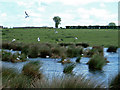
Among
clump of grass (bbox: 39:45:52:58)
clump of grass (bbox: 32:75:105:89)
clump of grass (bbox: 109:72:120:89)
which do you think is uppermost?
clump of grass (bbox: 32:75:105:89)

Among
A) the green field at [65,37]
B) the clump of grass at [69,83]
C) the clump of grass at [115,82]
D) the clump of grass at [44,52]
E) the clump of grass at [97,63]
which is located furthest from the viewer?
the green field at [65,37]

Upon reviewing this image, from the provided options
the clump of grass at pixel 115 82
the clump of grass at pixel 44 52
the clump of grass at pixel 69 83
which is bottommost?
the clump of grass at pixel 44 52

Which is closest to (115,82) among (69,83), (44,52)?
(69,83)

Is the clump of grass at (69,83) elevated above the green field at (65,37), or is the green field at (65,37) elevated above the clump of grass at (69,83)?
the clump of grass at (69,83)

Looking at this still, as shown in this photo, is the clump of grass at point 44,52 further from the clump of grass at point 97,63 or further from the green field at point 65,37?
the green field at point 65,37

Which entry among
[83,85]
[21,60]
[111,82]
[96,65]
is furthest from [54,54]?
[83,85]

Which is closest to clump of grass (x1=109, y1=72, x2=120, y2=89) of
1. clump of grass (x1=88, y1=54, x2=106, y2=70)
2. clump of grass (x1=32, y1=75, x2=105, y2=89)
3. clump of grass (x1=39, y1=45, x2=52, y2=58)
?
clump of grass (x1=32, y1=75, x2=105, y2=89)

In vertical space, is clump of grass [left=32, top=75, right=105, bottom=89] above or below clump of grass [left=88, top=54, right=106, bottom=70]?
above

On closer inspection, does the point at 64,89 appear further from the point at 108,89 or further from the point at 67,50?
the point at 67,50

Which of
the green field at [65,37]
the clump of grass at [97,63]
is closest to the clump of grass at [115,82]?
the clump of grass at [97,63]

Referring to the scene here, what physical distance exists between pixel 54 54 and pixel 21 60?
625 centimetres

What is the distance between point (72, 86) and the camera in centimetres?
712

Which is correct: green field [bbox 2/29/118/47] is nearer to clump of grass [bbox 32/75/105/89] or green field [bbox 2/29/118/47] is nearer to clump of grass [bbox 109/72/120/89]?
clump of grass [bbox 109/72/120/89]

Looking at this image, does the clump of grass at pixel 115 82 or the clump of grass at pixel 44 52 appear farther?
the clump of grass at pixel 44 52
